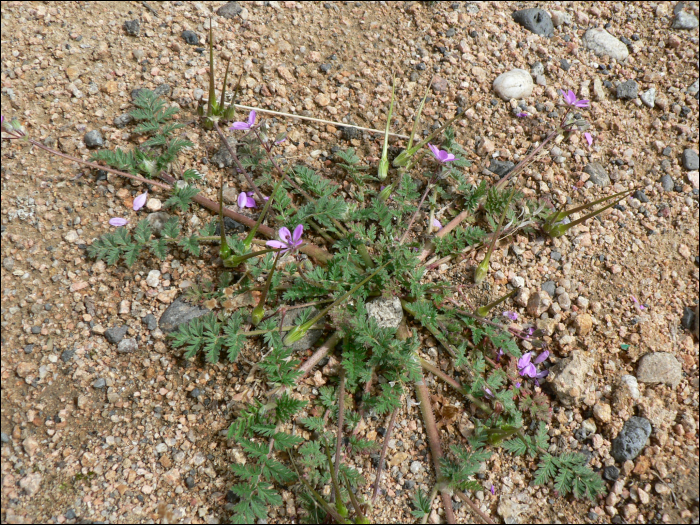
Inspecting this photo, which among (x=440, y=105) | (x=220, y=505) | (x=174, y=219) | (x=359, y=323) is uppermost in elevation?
(x=440, y=105)

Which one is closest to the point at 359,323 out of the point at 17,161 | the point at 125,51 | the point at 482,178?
the point at 482,178

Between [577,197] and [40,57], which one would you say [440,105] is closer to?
[577,197]

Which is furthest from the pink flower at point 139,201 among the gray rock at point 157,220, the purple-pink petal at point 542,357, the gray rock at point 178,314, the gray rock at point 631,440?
the gray rock at point 631,440

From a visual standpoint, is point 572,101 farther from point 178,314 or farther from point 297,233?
point 178,314

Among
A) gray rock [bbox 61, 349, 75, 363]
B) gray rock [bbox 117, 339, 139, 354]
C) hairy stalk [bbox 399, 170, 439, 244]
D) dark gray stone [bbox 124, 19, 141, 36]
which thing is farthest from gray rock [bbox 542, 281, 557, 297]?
dark gray stone [bbox 124, 19, 141, 36]

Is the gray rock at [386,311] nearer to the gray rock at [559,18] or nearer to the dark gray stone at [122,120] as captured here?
the dark gray stone at [122,120]

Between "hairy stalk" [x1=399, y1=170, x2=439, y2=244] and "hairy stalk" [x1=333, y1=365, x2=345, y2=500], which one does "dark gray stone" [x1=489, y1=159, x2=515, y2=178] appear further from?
"hairy stalk" [x1=333, y1=365, x2=345, y2=500]

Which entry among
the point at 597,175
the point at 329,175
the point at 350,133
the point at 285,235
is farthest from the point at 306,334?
the point at 597,175

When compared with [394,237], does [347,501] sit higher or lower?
lower
